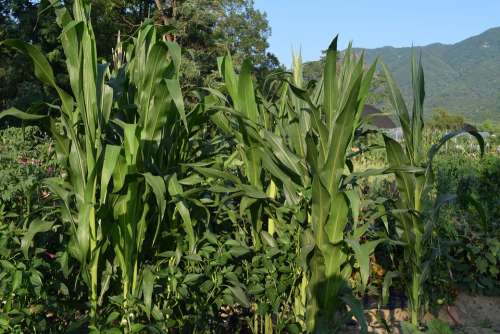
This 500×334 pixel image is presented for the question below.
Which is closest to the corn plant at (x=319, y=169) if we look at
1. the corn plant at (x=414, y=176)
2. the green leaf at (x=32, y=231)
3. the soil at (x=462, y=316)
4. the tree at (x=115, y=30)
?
the corn plant at (x=414, y=176)

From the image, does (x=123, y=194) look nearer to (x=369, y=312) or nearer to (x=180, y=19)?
(x=369, y=312)

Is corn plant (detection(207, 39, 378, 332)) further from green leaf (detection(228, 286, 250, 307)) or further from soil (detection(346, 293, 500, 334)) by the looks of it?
soil (detection(346, 293, 500, 334))

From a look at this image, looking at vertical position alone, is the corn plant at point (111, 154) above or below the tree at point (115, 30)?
below

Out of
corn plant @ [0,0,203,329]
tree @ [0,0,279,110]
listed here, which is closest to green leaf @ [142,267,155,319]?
corn plant @ [0,0,203,329]

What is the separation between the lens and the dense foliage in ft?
7.66

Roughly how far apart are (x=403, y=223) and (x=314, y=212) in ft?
1.97

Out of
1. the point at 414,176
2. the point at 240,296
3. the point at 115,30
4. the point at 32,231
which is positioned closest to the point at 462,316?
the point at 414,176

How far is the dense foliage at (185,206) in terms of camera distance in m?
2.33

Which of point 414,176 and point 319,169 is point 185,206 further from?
point 414,176

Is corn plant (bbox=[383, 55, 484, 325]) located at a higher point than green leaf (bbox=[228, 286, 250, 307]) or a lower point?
higher

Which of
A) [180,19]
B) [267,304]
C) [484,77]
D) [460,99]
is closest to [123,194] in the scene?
[267,304]

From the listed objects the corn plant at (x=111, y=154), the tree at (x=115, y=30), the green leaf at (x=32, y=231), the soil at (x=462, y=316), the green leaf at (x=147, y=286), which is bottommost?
the soil at (x=462, y=316)

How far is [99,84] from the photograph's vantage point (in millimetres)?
2418

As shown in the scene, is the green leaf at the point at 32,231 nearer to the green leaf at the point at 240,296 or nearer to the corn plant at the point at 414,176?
the green leaf at the point at 240,296
